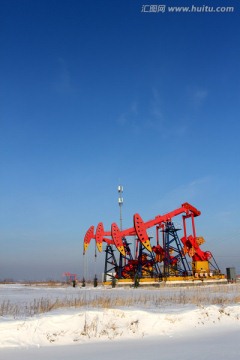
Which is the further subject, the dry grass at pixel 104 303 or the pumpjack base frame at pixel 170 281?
the pumpjack base frame at pixel 170 281

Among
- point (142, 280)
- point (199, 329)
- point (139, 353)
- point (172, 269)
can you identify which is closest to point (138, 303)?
point (199, 329)

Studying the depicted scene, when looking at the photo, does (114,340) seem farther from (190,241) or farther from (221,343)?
(190,241)

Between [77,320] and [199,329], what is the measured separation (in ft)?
9.35

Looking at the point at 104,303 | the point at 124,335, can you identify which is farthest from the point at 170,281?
the point at 124,335

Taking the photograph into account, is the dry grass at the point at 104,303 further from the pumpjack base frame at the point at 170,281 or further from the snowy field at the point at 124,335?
the pumpjack base frame at the point at 170,281

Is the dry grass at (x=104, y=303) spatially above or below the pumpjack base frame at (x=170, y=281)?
below

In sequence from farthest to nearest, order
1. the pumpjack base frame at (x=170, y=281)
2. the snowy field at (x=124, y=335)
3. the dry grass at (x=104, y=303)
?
the pumpjack base frame at (x=170, y=281) → the dry grass at (x=104, y=303) → the snowy field at (x=124, y=335)

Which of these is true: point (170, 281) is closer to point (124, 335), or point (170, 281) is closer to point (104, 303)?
point (104, 303)

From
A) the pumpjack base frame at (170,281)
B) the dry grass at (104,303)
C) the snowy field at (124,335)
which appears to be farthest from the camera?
the pumpjack base frame at (170,281)

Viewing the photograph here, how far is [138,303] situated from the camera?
1205cm

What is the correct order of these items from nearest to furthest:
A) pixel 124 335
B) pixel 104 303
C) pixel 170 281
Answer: pixel 124 335 < pixel 104 303 < pixel 170 281

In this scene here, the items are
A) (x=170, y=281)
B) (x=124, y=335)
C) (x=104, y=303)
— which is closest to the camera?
(x=124, y=335)

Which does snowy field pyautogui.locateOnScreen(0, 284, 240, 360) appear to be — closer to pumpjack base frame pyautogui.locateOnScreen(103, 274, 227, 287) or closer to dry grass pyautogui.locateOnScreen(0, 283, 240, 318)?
dry grass pyautogui.locateOnScreen(0, 283, 240, 318)

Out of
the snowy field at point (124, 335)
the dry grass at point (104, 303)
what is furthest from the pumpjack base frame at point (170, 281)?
the snowy field at point (124, 335)
